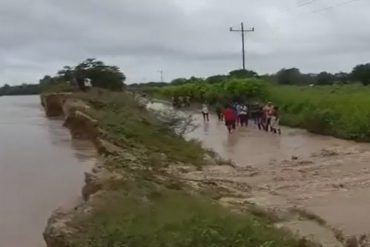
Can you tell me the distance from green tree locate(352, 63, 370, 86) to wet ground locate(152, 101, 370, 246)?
32.2 meters

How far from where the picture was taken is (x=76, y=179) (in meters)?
19.5

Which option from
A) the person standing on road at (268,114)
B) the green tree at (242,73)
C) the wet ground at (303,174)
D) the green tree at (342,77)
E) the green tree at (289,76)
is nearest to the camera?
the wet ground at (303,174)

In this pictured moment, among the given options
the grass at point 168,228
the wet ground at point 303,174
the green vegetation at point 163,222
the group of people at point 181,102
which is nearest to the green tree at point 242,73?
the group of people at point 181,102

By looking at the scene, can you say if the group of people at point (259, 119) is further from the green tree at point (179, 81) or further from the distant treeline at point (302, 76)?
the green tree at point (179, 81)

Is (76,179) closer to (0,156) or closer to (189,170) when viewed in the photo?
(189,170)

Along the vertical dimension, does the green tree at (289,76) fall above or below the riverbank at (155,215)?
below

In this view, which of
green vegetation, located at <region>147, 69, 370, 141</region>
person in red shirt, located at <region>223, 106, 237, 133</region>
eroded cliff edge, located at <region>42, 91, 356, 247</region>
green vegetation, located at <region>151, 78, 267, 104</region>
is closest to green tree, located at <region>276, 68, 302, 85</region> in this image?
green vegetation, located at <region>151, 78, 267, 104</region>

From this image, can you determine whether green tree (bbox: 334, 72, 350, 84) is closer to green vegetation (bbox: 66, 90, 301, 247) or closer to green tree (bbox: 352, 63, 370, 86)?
green tree (bbox: 352, 63, 370, 86)

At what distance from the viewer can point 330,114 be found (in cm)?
3644

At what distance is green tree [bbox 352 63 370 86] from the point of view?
65775 millimetres

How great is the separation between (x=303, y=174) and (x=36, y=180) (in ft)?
23.8

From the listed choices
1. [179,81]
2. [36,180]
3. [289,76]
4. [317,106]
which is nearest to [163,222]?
[36,180]

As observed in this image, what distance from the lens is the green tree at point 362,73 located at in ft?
216

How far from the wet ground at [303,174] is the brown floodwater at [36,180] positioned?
369 cm
